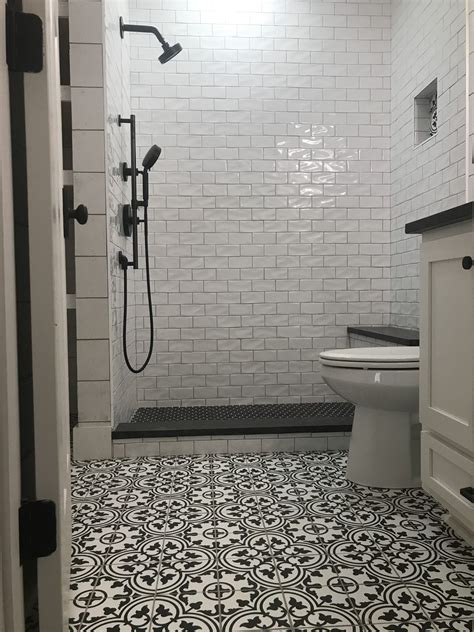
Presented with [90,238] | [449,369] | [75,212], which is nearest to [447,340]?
[449,369]

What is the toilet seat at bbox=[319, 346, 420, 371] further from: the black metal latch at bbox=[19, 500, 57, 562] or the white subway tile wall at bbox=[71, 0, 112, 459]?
the black metal latch at bbox=[19, 500, 57, 562]

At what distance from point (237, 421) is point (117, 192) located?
1.35m

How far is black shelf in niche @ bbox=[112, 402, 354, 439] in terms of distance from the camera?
251cm

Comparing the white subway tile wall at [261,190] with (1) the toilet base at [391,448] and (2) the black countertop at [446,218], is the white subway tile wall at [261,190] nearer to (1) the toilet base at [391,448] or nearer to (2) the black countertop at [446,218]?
(1) the toilet base at [391,448]

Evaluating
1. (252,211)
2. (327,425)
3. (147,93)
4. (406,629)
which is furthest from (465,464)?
(147,93)

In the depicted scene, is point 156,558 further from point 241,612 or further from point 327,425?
point 327,425

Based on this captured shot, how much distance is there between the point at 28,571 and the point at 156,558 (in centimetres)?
57

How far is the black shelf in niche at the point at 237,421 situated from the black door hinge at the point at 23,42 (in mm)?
1825

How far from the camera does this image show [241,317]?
3.32 m

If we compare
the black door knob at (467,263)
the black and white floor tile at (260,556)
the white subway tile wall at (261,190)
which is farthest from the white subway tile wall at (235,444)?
the black door knob at (467,263)

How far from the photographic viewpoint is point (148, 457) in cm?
247

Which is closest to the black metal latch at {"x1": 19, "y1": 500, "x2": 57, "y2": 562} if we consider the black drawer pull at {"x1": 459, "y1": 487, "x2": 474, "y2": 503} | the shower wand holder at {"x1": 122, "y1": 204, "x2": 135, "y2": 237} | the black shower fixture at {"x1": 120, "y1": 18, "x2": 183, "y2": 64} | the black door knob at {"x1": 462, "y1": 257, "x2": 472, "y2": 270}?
the black drawer pull at {"x1": 459, "y1": 487, "x2": 474, "y2": 503}

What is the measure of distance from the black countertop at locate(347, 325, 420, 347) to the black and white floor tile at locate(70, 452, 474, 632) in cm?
73

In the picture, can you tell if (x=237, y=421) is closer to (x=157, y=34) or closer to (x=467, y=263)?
(x=467, y=263)
